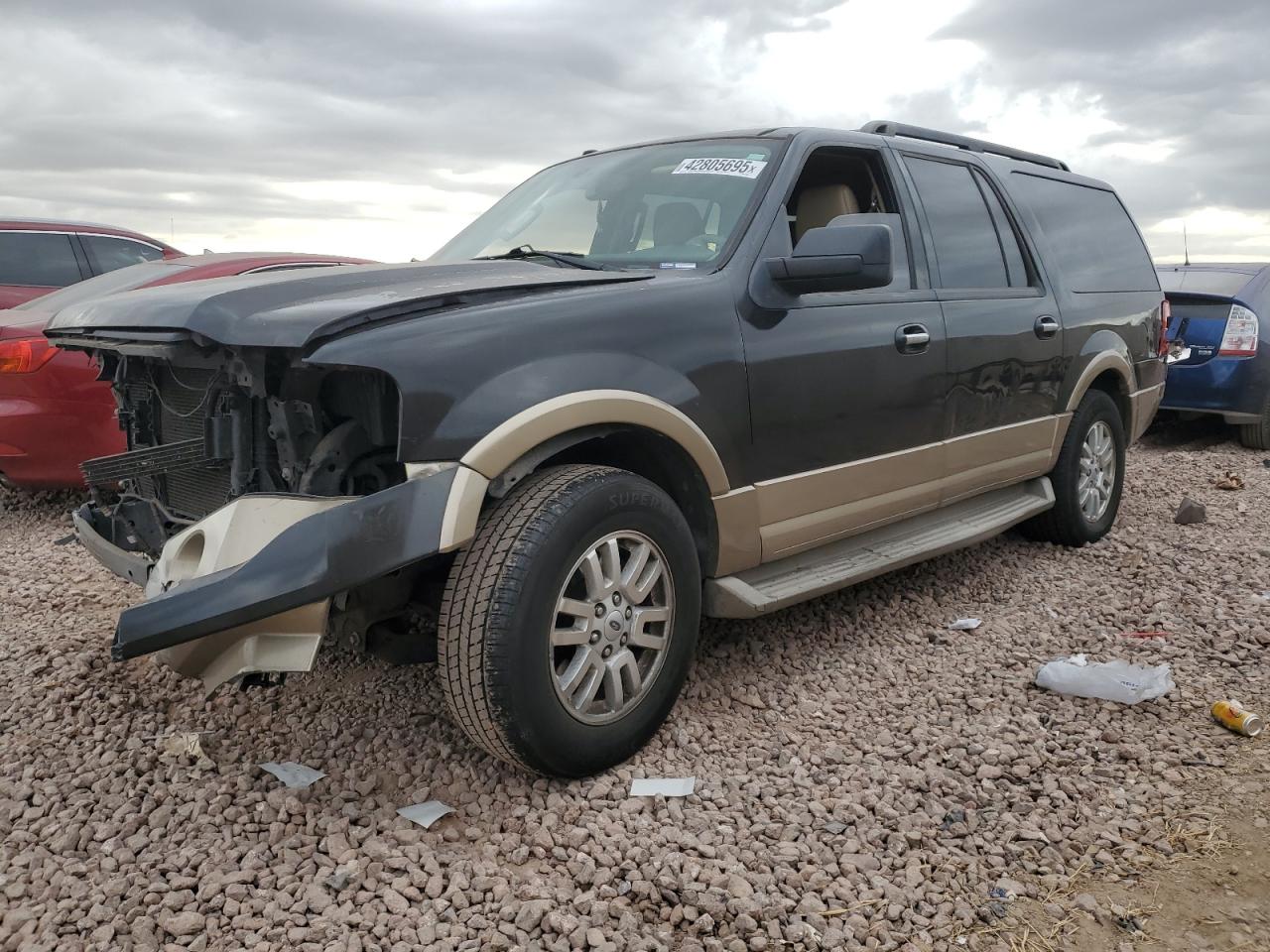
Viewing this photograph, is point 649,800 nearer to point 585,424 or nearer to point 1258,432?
point 585,424

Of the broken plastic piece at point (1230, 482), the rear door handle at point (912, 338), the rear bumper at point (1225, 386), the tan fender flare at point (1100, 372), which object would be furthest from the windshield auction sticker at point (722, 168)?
the rear bumper at point (1225, 386)

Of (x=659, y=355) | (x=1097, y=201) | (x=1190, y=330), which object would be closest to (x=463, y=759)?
(x=659, y=355)

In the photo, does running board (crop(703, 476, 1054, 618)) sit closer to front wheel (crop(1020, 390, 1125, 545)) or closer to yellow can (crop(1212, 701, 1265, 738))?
front wheel (crop(1020, 390, 1125, 545))

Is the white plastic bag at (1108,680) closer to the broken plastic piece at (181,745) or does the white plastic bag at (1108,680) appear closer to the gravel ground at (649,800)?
the gravel ground at (649,800)

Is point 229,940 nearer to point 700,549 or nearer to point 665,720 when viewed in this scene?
point 665,720

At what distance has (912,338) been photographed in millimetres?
3943

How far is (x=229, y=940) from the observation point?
7.61 ft

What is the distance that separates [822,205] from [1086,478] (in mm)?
2397

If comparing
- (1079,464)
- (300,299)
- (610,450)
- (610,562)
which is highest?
(300,299)

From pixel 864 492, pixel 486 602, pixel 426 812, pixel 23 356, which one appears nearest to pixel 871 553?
pixel 864 492

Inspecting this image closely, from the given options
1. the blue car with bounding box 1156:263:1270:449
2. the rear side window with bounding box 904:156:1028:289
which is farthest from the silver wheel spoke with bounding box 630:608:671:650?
the blue car with bounding box 1156:263:1270:449

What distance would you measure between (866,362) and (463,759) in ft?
6.34

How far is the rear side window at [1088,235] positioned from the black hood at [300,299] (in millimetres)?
2880

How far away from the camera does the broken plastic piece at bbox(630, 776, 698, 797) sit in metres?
2.91
